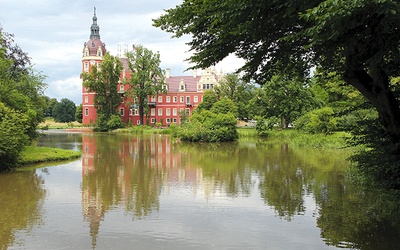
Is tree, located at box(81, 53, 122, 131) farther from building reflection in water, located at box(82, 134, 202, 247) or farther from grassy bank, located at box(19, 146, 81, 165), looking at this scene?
grassy bank, located at box(19, 146, 81, 165)

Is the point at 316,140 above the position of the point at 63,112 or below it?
below

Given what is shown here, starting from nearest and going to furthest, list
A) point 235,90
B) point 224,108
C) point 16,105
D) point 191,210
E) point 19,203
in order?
point 191,210 < point 19,203 < point 16,105 < point 224,108 < point 235,90

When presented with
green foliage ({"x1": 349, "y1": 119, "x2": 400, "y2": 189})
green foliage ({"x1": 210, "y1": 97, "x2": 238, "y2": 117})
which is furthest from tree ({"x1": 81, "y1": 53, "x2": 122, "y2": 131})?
green foliage ({"x1": 349, "y1": 119, "x2": 400, "y2": 189})

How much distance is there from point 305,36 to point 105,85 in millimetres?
A: 54933

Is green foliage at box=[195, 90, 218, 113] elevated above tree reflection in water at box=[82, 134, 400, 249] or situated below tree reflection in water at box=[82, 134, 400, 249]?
above

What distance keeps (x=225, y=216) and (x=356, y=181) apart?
6532mm

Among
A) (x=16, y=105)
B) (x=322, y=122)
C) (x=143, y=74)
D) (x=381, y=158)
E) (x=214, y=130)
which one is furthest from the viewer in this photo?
(x=143, y=74)

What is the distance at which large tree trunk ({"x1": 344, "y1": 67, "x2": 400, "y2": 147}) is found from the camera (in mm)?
9047

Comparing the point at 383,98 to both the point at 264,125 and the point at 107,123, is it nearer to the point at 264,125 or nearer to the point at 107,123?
the point at 264,125

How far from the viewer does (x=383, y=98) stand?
9102 millimetres

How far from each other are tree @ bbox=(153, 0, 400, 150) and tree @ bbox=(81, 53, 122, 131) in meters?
49.8

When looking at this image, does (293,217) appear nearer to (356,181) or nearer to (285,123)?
(356,181)

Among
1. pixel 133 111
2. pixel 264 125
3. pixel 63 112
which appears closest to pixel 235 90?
pixel 264 125

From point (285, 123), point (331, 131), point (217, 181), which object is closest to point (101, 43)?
point (285, 123)
